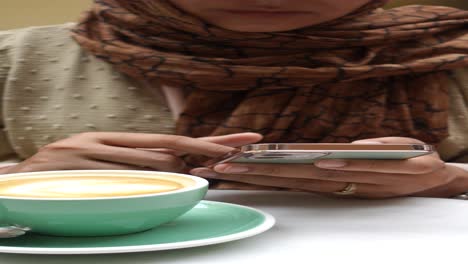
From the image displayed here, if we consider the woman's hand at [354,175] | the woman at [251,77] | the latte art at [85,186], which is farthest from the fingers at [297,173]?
the woman at [251,77]

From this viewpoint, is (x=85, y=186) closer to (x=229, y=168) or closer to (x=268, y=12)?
(x=229, y=168)

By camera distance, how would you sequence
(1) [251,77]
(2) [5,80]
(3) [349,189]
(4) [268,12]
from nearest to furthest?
(3) [349,189] < (4) [268,12] < (1) [251,77] < (2) [5,80]

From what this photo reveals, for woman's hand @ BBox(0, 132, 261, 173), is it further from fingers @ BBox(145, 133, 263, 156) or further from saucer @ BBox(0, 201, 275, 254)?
saucer @ BBox(0, 201, 275, 254)

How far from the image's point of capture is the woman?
882 millimetres

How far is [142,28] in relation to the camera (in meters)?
0.95

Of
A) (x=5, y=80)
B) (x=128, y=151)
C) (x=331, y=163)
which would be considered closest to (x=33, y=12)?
(x=5, y=80)

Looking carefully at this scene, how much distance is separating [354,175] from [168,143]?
18cm

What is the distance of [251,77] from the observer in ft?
2.88

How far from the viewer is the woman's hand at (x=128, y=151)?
2.05ft

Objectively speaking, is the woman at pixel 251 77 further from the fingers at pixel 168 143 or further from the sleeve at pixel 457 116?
the fingers at pixel 168 143

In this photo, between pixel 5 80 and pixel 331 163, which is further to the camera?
pixel 5 80

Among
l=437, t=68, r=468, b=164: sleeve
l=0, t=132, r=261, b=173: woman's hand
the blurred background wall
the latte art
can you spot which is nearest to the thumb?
l=0, t=132, r=261, b=173: woman's hand

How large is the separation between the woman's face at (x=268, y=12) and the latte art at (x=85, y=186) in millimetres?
400

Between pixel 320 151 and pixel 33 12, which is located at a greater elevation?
pixel 33 12
